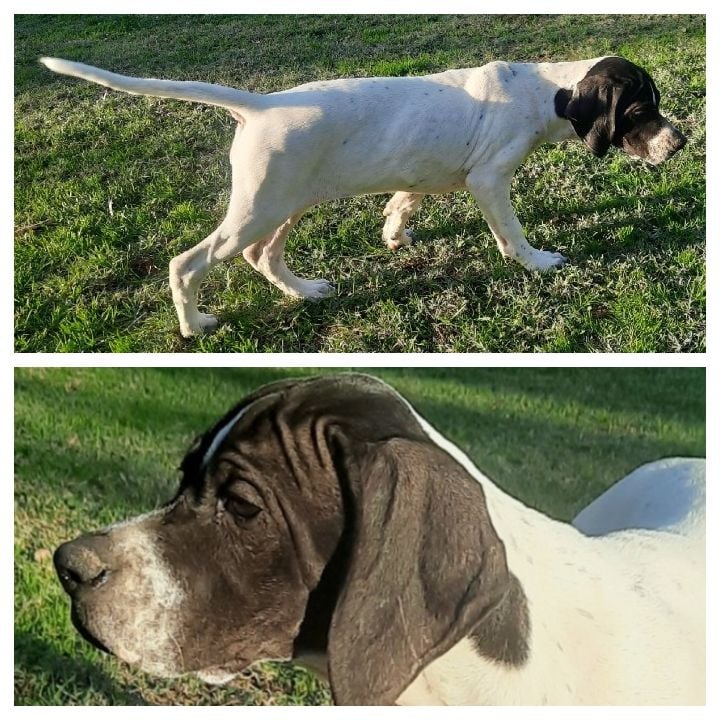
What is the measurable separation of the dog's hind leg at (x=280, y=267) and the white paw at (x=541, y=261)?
3.50 ft

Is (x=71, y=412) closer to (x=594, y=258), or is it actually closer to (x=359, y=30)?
(x=594, y=258)

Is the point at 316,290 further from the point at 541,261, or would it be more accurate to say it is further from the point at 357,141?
the point at 541,261

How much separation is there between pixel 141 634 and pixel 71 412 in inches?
60.4

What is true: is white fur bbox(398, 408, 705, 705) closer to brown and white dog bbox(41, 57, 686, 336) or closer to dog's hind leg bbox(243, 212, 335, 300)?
brown and white dog bbox(41, 57, 686, 336)

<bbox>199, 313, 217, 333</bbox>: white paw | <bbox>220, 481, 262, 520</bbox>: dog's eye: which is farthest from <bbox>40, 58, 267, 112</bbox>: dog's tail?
<bbox>220, 481, 262, 520</bbox>: dog's eye

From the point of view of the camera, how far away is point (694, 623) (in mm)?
2676

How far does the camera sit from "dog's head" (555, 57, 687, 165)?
393 centimetres

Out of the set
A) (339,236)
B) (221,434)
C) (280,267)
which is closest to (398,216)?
(339,236)

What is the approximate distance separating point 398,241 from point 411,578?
2.84 m

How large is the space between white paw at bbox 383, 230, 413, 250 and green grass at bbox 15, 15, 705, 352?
0.06 metres

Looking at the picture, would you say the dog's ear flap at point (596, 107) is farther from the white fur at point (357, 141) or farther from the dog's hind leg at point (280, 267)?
the dog's hind leg at point (280, 267)

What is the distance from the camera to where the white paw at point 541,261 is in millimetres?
4336

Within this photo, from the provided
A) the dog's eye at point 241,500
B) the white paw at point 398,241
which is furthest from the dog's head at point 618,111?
the dog's eye at point 241,500

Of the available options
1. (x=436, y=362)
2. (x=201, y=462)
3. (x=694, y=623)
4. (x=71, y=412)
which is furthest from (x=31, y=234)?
(x=694, y=623)
